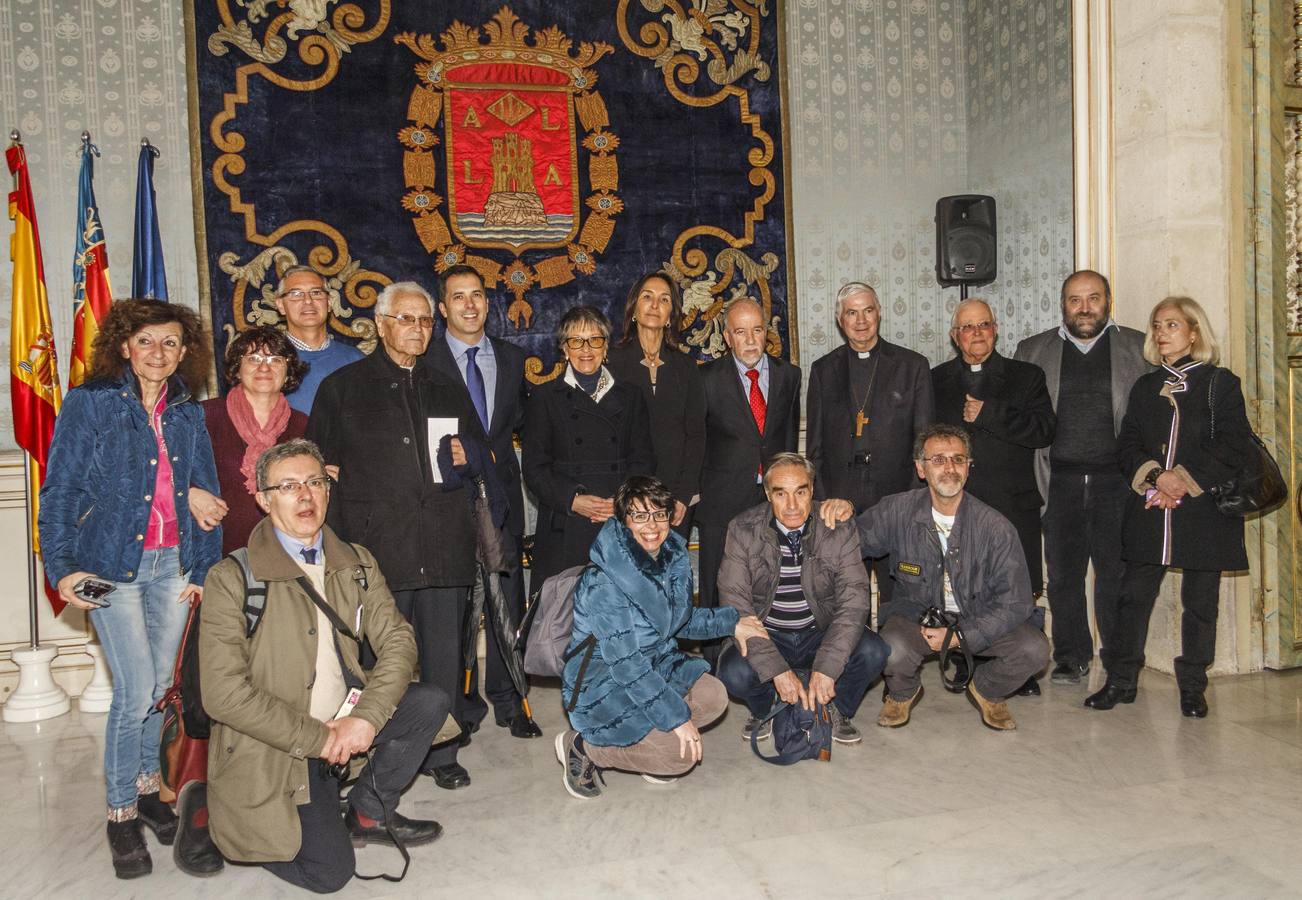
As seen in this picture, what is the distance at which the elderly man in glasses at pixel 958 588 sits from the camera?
381cm

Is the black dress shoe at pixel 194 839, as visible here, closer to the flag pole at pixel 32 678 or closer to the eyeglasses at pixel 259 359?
the eyeglasses at pixel 259 359

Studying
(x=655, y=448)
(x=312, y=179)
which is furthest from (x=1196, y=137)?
(x=312, y=179)

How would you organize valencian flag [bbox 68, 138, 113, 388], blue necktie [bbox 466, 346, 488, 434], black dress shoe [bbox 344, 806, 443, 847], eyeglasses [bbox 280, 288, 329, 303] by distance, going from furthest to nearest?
1. valencian flag [bbox 68, 138, 113, 388]
2. blue necktie [bbox 466, 346, 488, 434]
3. eyeglasses [bbox 280, 288, 329, 303]
4. black dress shoe [bbox 344, 806, 443, 847]

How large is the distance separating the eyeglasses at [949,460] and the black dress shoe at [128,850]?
2.81m

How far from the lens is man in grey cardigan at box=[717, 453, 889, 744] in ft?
12.0

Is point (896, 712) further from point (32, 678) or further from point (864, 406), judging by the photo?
point (32, 678)

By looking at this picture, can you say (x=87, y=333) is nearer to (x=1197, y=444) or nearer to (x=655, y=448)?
(x=655, y=448)

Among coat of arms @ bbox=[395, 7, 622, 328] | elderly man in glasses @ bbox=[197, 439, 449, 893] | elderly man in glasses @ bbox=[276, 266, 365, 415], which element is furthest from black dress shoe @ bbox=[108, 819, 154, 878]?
coat of arms @ bbox=[395, 7, 622, 328]


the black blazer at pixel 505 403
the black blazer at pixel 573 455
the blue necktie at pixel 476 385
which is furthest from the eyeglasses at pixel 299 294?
the black blazer at pixel 573 455

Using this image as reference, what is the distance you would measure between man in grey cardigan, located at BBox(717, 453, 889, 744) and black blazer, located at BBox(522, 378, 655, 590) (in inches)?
19.9

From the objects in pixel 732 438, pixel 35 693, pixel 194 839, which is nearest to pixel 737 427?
pixel 732 438

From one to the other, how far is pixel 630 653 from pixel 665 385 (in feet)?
4.19

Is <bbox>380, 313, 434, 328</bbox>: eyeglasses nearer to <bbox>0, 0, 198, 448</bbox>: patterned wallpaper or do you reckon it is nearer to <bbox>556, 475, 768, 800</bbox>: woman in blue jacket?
<bbox>556, 475, 768, 800</bbox>: woman in blue jacket

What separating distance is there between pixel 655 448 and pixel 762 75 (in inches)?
97.8
